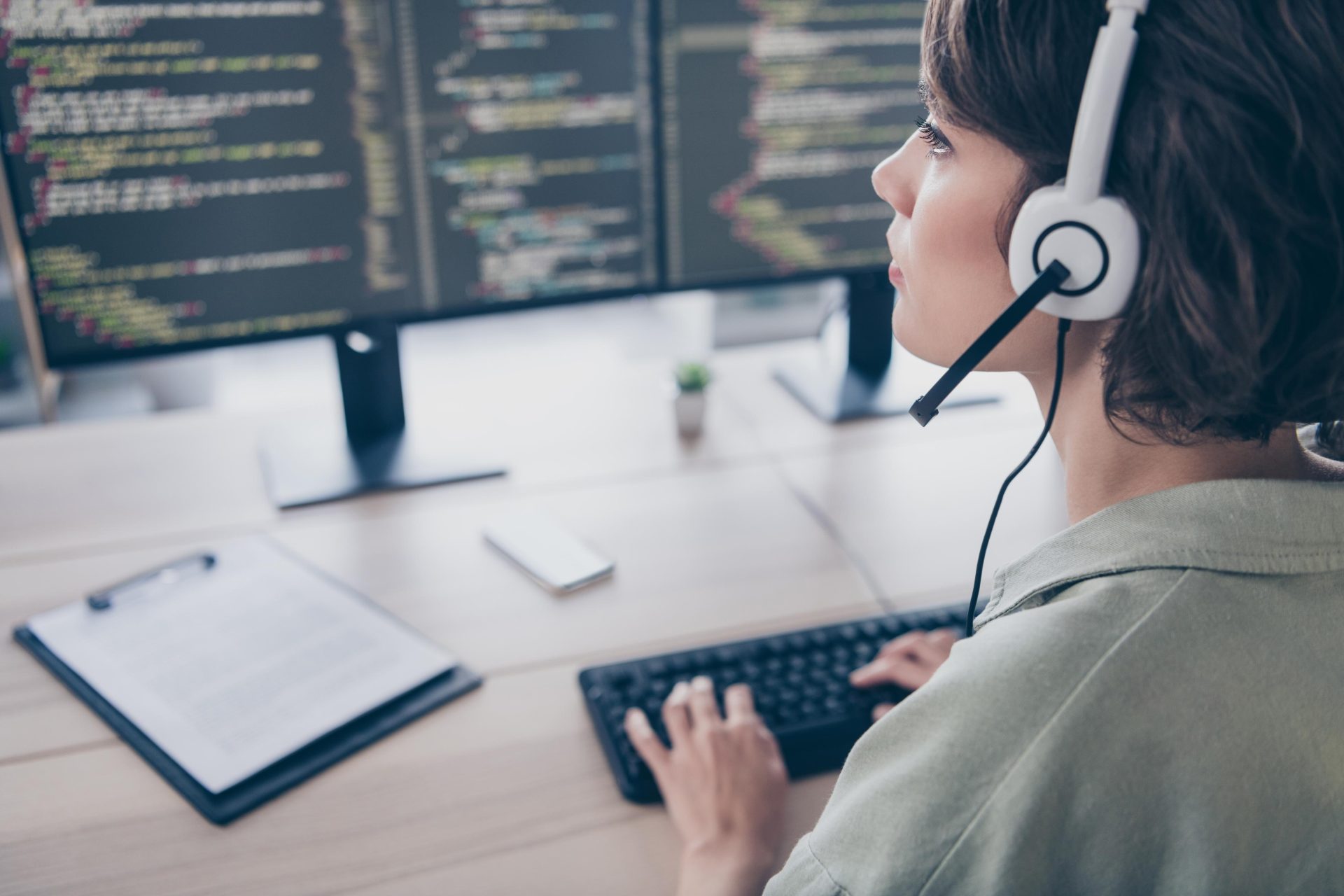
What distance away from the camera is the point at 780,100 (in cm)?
125

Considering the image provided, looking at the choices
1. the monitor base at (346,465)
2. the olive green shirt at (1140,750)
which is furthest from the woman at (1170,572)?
the monitor base at (346,465)

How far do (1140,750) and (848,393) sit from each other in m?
0.89

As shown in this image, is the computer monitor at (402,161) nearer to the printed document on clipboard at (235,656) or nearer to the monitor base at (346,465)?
the monitor base at (346,465)

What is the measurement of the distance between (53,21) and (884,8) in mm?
813

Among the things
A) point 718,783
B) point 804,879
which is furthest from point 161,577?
point 804,879

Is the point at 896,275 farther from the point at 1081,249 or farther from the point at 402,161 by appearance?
the point at 402,161

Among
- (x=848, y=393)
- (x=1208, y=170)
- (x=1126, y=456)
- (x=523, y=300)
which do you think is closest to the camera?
(x=1208, y=170)

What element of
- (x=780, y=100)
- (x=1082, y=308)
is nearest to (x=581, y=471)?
(x=780, y=100)

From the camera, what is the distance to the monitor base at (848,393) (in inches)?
53.2

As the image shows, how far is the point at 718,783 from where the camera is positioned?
0.78 m

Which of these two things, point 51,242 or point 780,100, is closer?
point 51,242

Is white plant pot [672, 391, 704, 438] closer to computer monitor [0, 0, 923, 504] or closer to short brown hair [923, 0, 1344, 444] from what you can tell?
computer monitor [0, 0, 923, 504]

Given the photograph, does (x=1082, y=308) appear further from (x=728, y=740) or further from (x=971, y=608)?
(x=728, y=740)

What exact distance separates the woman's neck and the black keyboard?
0.81 ft
